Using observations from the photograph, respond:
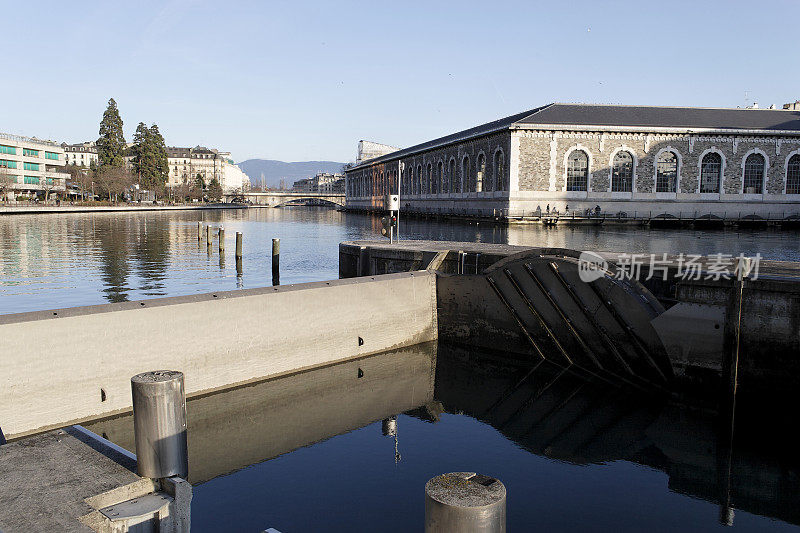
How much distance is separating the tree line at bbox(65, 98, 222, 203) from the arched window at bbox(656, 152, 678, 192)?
271 feet

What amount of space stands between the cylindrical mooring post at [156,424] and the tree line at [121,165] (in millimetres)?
104889

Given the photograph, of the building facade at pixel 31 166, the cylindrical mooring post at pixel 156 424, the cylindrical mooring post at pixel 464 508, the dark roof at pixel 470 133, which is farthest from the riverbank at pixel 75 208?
the cylindrical mooring post at pixel 464 508

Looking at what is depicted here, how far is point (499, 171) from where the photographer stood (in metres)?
72.7

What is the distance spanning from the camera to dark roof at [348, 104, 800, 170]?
69.7 meters

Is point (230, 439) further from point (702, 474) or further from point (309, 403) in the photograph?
point (702, 474)

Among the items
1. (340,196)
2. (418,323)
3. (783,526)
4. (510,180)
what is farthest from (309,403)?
(340,196)

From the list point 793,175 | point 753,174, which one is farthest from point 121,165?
point 793,175

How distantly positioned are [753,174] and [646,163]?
44.7ft

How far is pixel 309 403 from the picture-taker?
11250mm

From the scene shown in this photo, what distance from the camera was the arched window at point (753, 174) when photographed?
233 ft

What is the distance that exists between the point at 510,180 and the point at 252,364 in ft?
199

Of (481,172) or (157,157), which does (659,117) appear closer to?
(481,172)

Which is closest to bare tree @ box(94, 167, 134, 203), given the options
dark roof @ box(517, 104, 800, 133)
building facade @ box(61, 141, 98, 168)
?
dark roof @ box(517, 104, 800, 133)

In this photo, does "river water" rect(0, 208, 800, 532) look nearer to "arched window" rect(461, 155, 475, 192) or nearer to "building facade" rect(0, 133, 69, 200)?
"arched window" rect(461, 155, 475, 192)
